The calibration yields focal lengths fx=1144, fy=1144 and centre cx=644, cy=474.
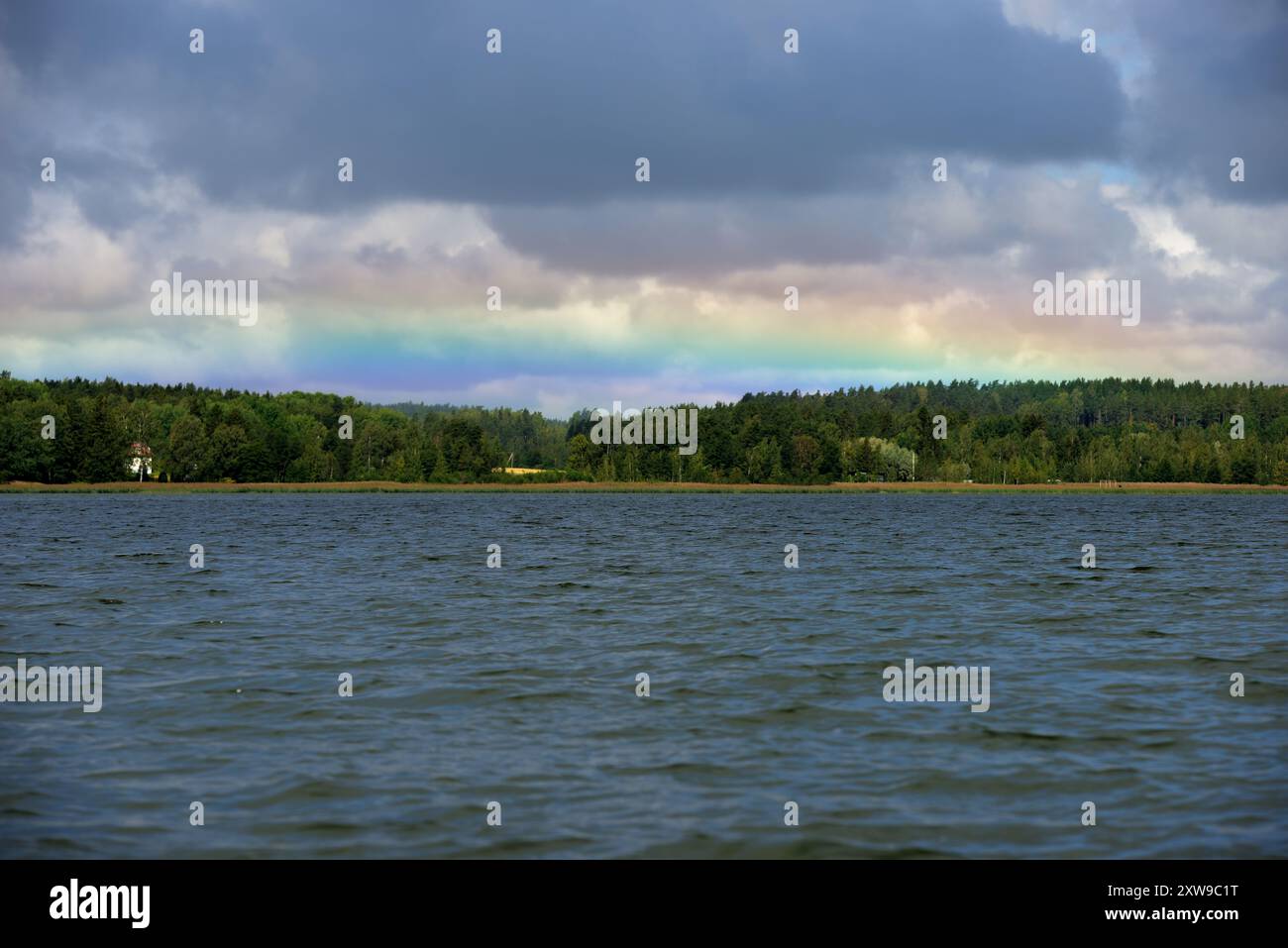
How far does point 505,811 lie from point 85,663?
16126 mm

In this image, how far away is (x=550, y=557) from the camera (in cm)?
6506

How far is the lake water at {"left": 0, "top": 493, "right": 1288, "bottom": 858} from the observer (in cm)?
1413

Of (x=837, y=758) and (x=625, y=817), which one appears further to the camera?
(x=837, y=758)

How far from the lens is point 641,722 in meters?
20.1

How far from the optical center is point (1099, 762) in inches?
682

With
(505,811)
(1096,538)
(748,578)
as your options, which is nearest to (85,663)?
(505,811)

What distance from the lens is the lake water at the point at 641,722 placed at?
46.4 ft

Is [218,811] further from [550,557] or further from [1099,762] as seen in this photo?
[550,557]

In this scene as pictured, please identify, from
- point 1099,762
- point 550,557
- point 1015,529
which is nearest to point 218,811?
point 1099,762

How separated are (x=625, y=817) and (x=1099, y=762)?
769 cm

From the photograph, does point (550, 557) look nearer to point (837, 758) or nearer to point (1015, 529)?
point (837, 758)
